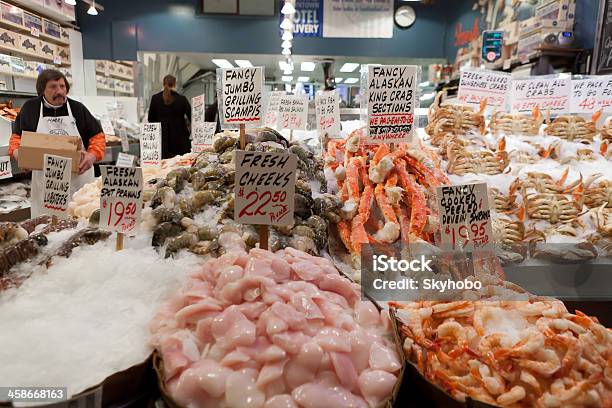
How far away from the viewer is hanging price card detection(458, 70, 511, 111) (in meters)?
3.85

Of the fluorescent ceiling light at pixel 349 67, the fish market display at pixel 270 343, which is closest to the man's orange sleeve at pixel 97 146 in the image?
the fish market display at pixel 270 343

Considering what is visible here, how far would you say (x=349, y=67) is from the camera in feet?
41.0

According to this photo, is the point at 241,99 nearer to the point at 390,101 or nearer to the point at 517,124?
the point at 390,101

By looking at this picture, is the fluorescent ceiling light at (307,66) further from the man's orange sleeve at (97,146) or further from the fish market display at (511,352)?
the fish market display at (511,352)

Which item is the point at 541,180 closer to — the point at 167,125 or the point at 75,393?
the point at 75,393

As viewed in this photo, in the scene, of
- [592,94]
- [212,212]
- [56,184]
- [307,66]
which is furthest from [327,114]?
[307,66]

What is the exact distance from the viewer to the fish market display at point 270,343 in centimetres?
103

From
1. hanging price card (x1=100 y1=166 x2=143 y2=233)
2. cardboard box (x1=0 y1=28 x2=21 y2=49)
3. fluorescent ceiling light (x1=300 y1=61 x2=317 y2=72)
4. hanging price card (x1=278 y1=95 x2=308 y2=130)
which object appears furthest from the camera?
fluorescent ceiling light (x1=300 y1=61 x2=317 y2=72)

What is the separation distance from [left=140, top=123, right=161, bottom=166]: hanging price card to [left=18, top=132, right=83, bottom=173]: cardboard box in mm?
1295

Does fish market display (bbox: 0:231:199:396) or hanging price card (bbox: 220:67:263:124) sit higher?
hanging price card (bbox: 220:67:263:124)

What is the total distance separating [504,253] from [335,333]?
160 cm

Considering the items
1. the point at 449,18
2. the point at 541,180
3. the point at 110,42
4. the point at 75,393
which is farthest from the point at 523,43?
the point at 110,42

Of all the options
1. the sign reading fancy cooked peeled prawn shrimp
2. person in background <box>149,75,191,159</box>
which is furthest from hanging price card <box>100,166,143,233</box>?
person in background <box>149,75,191,159</box>

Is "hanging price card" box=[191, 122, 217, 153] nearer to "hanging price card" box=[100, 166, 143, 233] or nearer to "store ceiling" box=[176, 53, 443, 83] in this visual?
"hanging price card" box=[100, 166, 143, 233]
